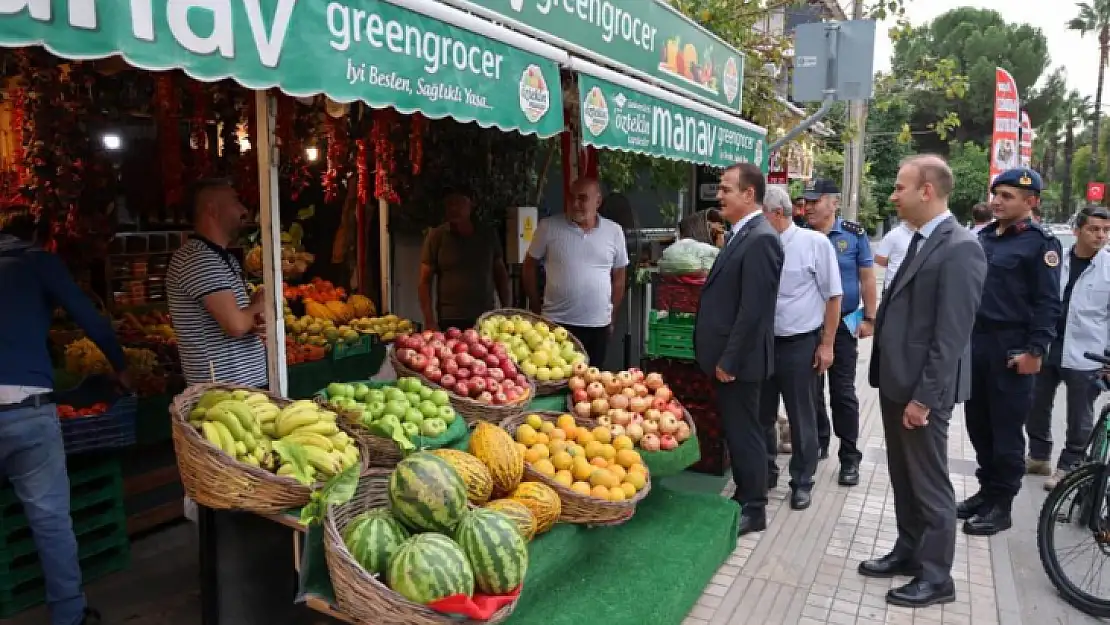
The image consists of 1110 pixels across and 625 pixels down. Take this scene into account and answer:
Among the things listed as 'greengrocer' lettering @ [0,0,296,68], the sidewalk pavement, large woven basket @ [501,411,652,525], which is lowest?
the sidewalk pavement

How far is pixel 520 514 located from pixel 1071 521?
3177 millimetres

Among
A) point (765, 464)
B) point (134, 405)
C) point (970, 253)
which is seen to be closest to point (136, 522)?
point (134, 405)

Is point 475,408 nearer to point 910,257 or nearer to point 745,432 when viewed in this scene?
point 745,432

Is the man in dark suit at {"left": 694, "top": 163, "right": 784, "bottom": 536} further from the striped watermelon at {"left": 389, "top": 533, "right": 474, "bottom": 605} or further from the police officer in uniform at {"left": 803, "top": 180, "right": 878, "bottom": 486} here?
the striped watermelon at {"left": 389, "top": 533, "right": 474, "bottom": 605}

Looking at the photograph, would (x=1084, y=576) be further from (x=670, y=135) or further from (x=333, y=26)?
(x=333, y=26)

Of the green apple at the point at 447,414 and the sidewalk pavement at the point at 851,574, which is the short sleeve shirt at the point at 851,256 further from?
the green apple at the point at 447,414

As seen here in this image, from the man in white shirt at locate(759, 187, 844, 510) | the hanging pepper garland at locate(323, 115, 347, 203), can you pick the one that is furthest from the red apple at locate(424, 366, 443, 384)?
the hanging pepper garland at locate(323, 115, 347, 203)

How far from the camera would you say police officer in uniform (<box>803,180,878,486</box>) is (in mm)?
6000

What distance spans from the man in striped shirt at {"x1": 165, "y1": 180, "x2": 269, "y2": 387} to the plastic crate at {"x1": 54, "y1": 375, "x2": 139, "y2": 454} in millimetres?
678

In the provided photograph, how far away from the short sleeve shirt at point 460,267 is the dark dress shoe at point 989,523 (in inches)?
153

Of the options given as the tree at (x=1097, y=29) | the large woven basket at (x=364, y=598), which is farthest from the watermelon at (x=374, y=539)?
the tree at (x=1097, y=29)

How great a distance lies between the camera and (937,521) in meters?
3.96

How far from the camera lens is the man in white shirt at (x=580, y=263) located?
18.7ft

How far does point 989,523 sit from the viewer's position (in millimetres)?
5105
